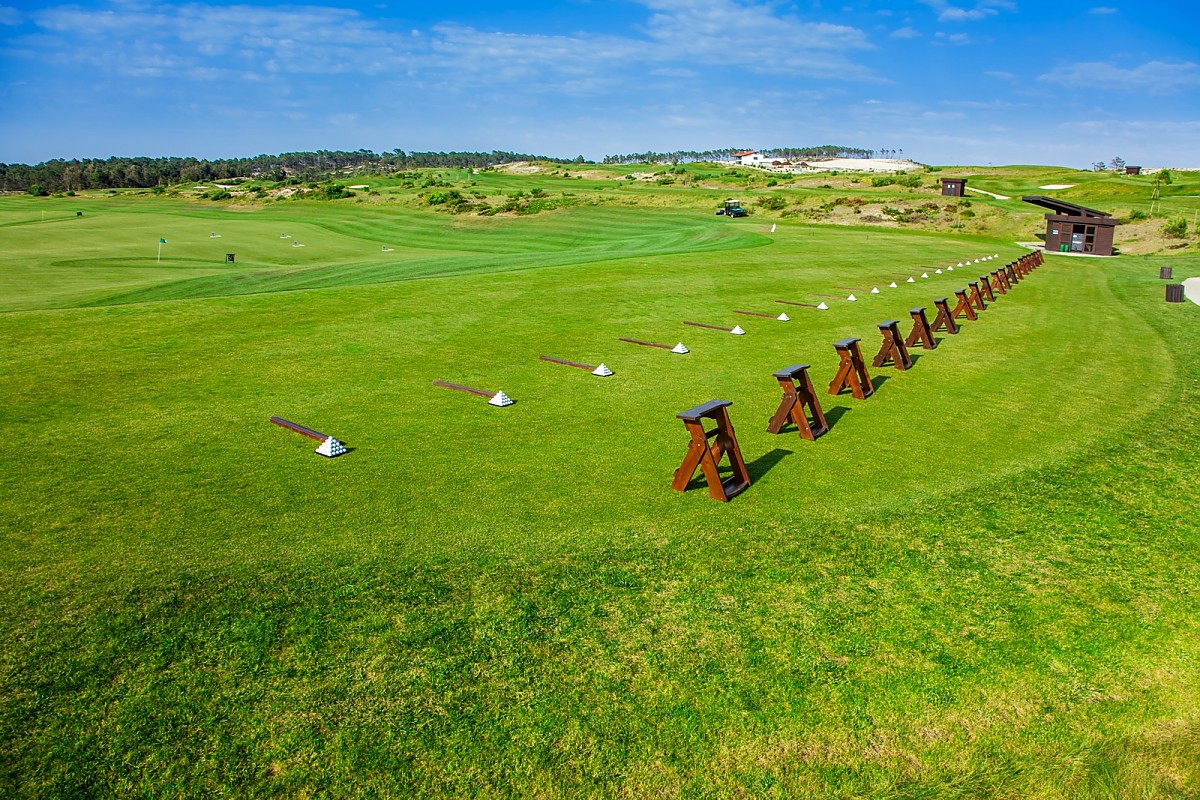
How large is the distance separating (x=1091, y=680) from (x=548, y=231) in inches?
1944

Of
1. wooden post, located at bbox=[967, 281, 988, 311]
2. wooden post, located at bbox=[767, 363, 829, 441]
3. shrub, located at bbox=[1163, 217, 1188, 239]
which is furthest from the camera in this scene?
shrub, located at bbox=[1163, 217, 1188, 239]

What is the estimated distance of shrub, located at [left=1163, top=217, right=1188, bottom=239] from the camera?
51500mm

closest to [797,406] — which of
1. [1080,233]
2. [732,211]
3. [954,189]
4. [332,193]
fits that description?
[1080,233]

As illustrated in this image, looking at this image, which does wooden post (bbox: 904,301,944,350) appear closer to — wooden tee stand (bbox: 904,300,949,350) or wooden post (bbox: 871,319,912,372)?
wooden tee stand (bbox: 904,300,949,350)

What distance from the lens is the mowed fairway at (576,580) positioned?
4270 millimetres

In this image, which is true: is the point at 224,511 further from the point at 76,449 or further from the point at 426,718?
the point at 426,718

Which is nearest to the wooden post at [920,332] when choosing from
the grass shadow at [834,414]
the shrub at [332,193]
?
the grass shadow at [834,414]

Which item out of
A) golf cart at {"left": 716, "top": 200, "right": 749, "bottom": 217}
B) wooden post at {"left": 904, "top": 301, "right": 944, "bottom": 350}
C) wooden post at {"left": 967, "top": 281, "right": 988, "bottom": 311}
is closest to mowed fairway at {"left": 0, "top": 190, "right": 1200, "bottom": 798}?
wooden post at {"left": 904, "top": 301, "right": 944, "bottom": 350}

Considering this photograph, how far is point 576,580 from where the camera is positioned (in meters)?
6.00

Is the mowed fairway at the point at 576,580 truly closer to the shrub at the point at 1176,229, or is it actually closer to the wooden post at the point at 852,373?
the wooden post at the point at 852,373

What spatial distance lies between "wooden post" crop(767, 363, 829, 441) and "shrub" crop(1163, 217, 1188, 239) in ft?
186

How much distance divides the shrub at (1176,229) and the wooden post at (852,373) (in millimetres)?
54278

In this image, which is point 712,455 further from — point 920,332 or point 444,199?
point 444,199

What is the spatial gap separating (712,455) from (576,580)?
2245 millimetres
